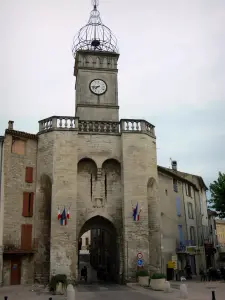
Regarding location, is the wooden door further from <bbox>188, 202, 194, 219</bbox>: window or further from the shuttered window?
<bbox>188, 202, 194, 219</bbox>: window

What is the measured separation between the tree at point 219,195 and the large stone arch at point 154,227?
383 cm

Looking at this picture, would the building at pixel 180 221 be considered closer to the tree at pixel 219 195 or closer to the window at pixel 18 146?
the tree at pixel 219 195

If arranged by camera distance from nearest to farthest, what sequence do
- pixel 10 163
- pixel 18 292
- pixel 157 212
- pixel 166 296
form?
pixel 166 296 < pixel 18 292 < pixel 10 163 < pixel 157 212

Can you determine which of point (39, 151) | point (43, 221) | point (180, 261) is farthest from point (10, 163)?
point (180, 261)

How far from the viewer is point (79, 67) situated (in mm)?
26594

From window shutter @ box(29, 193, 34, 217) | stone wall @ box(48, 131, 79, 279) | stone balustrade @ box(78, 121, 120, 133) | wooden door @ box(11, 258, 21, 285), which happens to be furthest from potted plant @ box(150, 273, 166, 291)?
stone balustrade @ box(78, 121, 120, 133)

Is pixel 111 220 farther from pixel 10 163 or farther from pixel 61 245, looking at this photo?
A: pixel 10 163

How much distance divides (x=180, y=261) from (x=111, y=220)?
863 cm

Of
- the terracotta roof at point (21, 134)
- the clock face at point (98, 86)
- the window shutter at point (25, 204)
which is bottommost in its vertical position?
the window shutter at point (25, 204)

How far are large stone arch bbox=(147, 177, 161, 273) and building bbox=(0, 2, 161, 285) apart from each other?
62mm

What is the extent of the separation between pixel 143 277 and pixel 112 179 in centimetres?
662

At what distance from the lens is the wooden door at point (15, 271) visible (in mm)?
20156

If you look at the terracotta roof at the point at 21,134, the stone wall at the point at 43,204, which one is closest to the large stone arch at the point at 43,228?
the stone wall at the point at 43,204

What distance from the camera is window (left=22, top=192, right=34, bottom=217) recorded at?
21453mm
